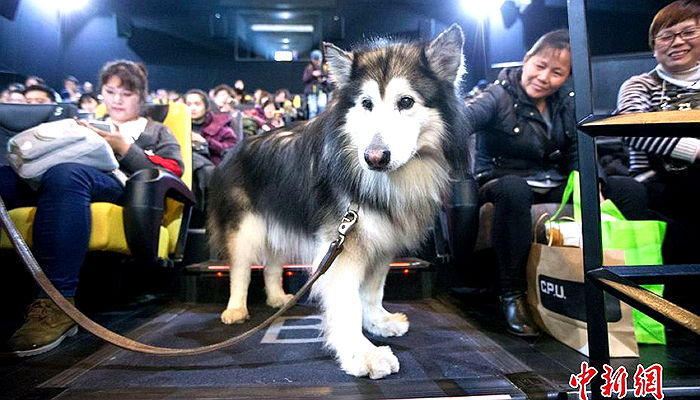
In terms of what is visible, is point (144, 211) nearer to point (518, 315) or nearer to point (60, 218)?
point (60, 218)

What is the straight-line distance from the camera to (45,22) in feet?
15.9

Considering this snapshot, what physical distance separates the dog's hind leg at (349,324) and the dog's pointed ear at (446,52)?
73cm

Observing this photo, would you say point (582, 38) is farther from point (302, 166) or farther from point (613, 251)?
point (302, 166)

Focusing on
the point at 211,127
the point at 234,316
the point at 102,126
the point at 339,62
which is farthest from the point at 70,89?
the point at 339,62

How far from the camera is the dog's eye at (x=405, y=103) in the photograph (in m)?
1.36

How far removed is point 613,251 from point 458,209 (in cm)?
68

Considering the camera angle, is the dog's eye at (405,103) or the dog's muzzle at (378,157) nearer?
the dog's muzzle at (378,157)

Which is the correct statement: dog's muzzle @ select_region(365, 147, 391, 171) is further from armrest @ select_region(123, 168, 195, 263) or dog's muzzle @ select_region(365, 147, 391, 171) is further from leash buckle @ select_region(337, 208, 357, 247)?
armrest @ select_region(123, 168, 195, 263)

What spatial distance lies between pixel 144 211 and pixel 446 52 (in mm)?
1469

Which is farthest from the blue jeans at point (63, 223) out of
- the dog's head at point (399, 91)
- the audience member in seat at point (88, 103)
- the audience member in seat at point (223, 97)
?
the audience member in seat at point (223, 97)

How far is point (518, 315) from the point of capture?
1.74 metres

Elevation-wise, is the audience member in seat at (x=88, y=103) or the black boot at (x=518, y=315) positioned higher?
the audience member in seat at (x=88, y=103)

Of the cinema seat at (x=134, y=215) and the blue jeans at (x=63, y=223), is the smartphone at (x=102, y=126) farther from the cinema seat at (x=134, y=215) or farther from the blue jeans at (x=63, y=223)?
the blue jeans at (x=63, y=223)

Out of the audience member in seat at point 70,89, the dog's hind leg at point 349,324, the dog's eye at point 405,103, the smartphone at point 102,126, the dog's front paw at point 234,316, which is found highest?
the audience member in seat at point 70,89
